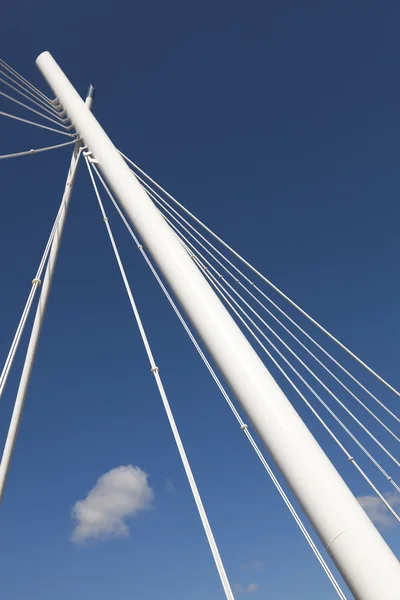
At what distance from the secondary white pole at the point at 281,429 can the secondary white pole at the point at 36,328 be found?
12.1 ft

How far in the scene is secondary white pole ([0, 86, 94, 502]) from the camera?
8391 mm

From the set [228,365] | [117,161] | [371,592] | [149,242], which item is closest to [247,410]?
[228,365]

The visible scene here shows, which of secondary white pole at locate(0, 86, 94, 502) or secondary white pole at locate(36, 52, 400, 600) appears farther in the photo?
secondary white pole at locate(0, 86, 94, 502)

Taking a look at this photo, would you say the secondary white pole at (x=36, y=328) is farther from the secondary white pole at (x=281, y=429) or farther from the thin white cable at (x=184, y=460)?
the secondary white pole at (x=281, y=429)

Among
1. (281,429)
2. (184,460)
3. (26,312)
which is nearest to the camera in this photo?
(281,429)

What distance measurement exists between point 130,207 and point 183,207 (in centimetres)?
258

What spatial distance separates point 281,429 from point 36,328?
6.55m

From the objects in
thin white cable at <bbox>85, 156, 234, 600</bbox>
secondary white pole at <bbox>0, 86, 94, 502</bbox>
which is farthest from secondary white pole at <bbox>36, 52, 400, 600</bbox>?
secondary white pole at <bbox>0, 86, 94, 502</bbox>

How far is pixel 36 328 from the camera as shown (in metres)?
9.02

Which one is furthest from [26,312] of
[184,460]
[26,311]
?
[184,460]

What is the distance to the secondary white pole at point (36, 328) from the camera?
8.39 meters

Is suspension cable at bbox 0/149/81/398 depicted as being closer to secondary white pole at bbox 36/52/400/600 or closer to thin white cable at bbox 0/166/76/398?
thin white cable at bbox 0/166/76/398

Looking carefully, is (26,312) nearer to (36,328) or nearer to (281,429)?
(36,328)

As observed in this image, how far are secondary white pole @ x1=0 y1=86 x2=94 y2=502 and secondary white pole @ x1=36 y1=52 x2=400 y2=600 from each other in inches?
145
